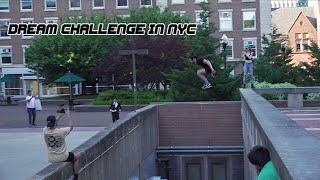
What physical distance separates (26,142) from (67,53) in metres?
29.0

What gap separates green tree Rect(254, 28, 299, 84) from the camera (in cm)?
3203

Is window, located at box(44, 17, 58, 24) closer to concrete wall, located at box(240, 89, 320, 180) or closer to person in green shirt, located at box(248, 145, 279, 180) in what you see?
concrete wall, located at box(240, 89, 320, 180)

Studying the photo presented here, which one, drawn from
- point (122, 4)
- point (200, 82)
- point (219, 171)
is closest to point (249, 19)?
point (122, 4)

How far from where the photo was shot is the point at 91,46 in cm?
4919

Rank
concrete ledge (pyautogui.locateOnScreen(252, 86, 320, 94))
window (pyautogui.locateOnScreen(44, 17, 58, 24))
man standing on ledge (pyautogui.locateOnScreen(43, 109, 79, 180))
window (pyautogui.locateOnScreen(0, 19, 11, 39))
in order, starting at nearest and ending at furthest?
man standing on ledge (pyautogui.locateOnScreen(43, 109, 79, 180)), concrete ledge (pyautogui.locateOnScreen(252, 86, 320, 94)), window (pyautogui.locateOnScreen(44, 17, 58, 24)), window (pyautogui.locateOnScreen(0, 19, 11, 39))

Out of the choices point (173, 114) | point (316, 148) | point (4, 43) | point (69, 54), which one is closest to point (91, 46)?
point (69, 54)

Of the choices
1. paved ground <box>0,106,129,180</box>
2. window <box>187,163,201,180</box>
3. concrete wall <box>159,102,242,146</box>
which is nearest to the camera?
paved ground <box>0,106,129,180</box>

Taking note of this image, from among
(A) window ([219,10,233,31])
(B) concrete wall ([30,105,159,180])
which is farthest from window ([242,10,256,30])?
(B) concrete wall ([30,105,159,180])

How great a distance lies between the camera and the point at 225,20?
5938cm

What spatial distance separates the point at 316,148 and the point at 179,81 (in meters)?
24.4

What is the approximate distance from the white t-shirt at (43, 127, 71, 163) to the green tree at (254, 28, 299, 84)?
24611 mm

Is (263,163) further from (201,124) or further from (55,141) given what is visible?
(201,124)

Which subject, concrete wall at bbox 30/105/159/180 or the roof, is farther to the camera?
the roof

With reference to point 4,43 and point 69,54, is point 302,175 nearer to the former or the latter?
point 69,54
